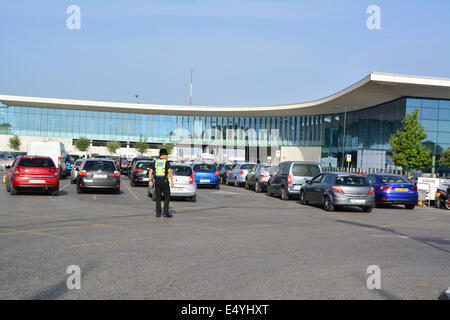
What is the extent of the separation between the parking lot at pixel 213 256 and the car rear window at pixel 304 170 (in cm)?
828

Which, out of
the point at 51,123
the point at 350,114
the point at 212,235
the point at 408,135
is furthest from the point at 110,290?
the point at 51,123

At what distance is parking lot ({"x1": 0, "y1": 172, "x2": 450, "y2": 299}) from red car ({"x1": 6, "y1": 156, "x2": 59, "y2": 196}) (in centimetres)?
508

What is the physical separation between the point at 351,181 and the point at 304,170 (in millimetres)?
4709

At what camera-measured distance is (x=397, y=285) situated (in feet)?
20.6

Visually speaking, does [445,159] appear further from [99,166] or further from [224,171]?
[99,166]

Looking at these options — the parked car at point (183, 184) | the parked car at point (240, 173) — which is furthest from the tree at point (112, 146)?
the parked car at point (183, 184)

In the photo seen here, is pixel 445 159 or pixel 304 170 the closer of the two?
pixel 304 170

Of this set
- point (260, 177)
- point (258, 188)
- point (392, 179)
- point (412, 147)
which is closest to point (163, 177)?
point (392, 179)

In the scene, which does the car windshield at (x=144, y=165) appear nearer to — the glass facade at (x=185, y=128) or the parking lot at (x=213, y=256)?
the parking lot at (x=213, y=256)

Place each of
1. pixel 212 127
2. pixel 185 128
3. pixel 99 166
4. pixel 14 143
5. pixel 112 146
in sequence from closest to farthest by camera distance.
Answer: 1. pixel 99 166
2. pixel 14 143
3. pixel 112 146
4. pixel 212 127
5. pixel 185 128

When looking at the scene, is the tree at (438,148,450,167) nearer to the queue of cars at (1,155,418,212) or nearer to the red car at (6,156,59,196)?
the queue of cars at (1,155,418,212)

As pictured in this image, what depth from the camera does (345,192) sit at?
1761cm

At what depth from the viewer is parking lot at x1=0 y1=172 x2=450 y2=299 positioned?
19.1 feet

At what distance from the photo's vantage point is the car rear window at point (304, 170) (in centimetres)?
2259
